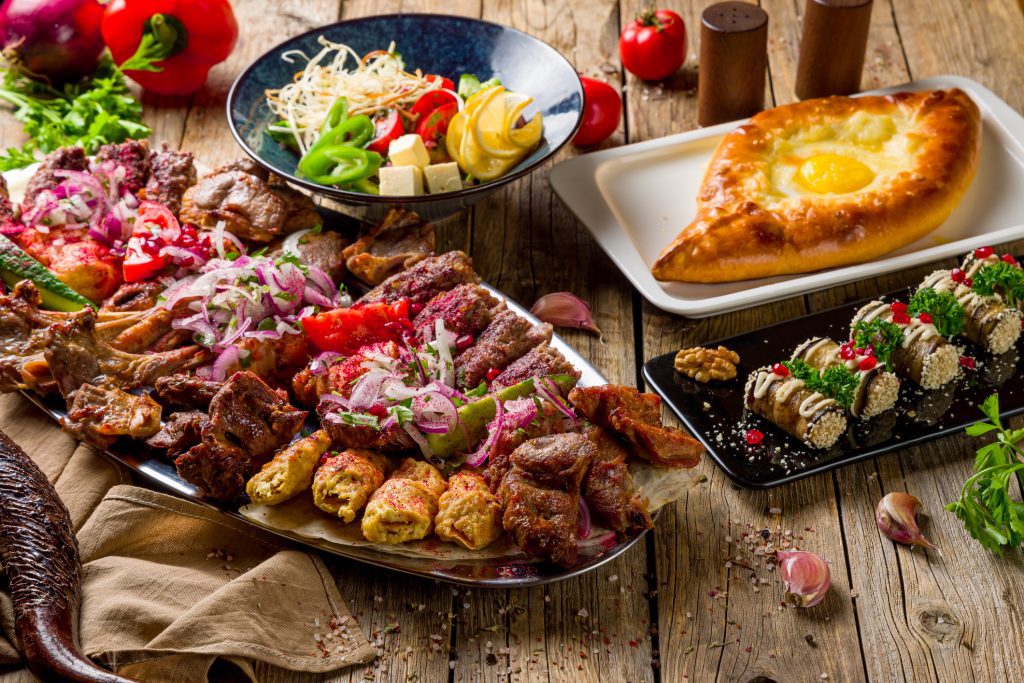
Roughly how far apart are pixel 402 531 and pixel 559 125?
9.31 feet

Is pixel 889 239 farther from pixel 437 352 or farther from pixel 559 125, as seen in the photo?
pixel 437 352

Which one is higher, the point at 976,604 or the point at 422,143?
the point at 422,143

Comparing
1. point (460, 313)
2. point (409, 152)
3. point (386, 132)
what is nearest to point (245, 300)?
point (460, 313)

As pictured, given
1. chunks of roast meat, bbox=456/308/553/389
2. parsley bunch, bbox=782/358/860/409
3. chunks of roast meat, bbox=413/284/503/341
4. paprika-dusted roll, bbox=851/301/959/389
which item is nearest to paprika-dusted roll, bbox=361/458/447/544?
chunks of roast meat, bbox=456/308/553/389

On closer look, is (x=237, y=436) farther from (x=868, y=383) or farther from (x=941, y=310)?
(x=941, y=310)

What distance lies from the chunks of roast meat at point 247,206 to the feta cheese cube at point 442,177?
1.98 feet

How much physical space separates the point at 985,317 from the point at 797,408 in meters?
1.13

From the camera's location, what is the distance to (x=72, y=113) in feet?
22.4

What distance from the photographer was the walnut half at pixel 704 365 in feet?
16.1

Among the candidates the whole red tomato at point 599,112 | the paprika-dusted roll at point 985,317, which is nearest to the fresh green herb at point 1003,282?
the paprika-dusted roll at point 985,317

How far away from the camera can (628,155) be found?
6.33 metres

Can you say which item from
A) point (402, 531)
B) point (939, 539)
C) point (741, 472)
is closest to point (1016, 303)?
point (939, 539)

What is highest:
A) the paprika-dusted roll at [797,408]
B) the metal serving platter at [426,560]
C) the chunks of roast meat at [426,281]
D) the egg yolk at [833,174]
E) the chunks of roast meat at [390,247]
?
the chunks of roast meat at [426,281]

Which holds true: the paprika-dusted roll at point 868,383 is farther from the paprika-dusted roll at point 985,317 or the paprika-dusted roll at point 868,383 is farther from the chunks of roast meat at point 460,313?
the chunks of roast meat at point 460,313
